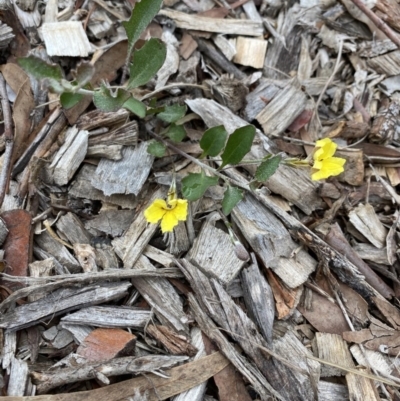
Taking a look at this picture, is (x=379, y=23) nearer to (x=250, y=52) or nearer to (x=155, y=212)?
(x=250, y=52)

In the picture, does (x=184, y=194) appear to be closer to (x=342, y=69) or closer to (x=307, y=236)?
(x=307, y=236)

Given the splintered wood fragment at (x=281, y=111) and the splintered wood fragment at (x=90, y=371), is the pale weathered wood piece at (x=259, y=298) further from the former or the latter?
the splintered wood fragment at (x=281, y=111)

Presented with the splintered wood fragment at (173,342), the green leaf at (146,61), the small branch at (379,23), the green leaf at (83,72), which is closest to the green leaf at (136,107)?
the green leaf at (146,61)

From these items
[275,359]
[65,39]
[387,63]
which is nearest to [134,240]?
[275,359]

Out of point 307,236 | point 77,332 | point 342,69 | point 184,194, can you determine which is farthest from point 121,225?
point 342,69

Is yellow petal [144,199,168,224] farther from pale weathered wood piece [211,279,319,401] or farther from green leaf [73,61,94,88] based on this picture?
green leaf [73,61,94,88]
